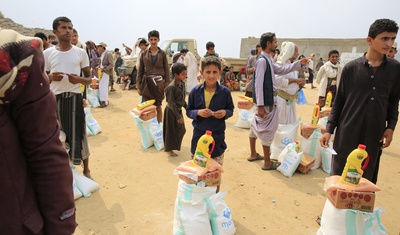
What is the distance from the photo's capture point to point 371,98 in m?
2.43

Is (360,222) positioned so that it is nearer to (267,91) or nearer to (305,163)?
(305,163)

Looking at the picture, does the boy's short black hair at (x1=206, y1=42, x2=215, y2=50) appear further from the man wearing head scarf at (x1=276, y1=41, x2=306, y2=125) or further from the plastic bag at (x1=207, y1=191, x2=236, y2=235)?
the plastic bag at (x1=207, y1=191, x2=236, y2=235)

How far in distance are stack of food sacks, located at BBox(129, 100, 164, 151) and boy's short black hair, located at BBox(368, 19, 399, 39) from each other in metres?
3.34

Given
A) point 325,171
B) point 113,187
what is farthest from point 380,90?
point 113,187

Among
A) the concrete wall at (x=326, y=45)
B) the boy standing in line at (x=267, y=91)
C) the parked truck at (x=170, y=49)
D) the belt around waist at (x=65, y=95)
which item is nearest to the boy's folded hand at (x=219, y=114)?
the boy standing in line at (x=267, y=91)

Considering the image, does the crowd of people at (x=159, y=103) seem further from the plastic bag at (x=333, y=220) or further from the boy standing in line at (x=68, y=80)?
the plastic bag at (x=333, y=220)

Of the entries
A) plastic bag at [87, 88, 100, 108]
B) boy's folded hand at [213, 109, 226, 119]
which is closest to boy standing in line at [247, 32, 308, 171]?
boy's folded hand at [213, 109, 226, 119]

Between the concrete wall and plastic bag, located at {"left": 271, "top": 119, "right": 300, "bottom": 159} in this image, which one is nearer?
plastic bag, located at {"left": 271, "top": 119, "right": 300, "bottom": 159}

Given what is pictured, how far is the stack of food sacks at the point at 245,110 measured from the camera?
626cm

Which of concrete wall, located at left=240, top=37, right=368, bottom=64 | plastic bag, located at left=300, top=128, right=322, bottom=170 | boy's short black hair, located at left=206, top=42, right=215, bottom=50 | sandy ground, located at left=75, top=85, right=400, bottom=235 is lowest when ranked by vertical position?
sandy ground, located at left=75, top=85, right=400, bottom=235

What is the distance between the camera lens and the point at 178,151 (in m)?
4.98

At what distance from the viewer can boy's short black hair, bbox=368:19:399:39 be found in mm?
2324

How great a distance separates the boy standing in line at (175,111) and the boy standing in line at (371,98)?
2262 millimetres

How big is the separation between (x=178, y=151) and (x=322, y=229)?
9.66 ft
